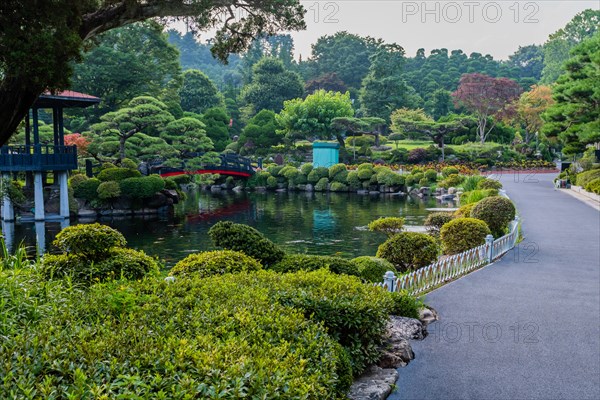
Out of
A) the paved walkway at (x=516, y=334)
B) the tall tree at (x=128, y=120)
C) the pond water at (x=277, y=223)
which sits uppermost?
the tall tree at (x=128, y=120)

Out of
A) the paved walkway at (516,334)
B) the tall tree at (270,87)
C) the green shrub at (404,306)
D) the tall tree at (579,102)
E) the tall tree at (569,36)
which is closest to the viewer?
the paved walkway at (516,334)

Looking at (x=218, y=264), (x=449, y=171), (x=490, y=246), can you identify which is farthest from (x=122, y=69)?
(x=218, y=264)

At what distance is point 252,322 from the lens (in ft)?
16.2

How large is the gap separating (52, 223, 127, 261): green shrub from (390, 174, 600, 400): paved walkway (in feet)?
14.8

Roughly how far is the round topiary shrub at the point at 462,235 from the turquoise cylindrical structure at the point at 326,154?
37.1 meters

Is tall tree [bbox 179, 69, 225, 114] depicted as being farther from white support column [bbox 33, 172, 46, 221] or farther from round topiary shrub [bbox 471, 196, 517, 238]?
round topiary shrub [bbox 471, 196, 517, 238]

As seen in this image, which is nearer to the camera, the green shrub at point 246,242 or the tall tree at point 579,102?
the green shrub at point 246,242

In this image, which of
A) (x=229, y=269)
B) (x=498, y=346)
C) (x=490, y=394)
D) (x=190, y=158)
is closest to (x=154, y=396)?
(x=490, y=394)

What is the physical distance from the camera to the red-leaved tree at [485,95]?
5778 cm

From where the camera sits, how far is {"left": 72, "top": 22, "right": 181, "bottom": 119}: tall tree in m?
44.9

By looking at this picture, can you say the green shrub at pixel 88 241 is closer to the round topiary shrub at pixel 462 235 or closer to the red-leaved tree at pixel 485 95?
the round topiary shrub at pixel 462 235

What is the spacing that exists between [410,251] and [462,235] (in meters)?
2.54

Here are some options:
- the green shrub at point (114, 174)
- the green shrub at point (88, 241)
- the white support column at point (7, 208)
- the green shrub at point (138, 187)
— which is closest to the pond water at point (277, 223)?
the white support column at point (7, 208)

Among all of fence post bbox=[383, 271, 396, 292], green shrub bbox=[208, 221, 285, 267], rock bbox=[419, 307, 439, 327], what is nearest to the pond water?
green shrub bbox=[208, 221, 285, 267]
